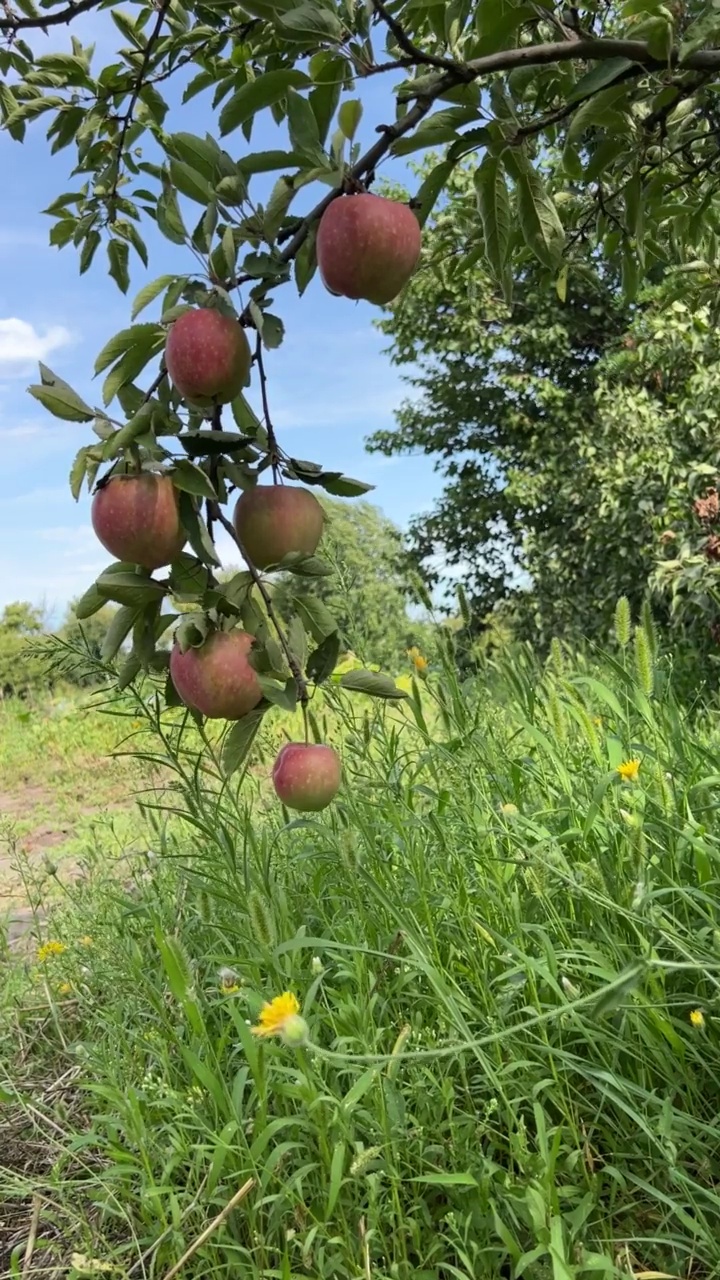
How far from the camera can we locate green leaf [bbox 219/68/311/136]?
2.29 feet

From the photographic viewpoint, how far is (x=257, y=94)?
718mm

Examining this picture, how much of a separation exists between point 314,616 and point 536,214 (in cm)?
53

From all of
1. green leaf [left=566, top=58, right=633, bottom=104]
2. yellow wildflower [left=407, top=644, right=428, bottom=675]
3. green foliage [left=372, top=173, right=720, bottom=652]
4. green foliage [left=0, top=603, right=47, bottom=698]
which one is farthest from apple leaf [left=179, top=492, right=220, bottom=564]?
green foliage [left=0, top=603, right=47, bottom=698]

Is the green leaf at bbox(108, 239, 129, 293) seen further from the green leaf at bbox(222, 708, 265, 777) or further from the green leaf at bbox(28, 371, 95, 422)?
the green leaf at bbox(222, 708, 265, 777)

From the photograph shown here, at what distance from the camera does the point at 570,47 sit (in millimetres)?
799

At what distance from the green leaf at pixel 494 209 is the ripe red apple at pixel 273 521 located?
0.39m

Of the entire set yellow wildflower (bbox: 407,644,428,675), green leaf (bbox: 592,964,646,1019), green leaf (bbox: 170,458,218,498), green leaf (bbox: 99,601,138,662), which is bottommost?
green leaf (bbox: 592,964,646,1019)

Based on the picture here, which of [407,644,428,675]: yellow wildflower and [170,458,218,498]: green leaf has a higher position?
[170,458,218,498]: green leaf

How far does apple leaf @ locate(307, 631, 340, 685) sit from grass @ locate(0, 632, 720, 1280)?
28 cm

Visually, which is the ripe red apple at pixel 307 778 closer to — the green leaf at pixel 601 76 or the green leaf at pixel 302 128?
the green leaf at pixel 302 128

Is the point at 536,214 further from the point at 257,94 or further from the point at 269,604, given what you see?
the point at 269,604

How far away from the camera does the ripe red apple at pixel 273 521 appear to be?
0.71 metres

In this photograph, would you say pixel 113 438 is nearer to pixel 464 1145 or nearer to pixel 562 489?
pixel 464 1145

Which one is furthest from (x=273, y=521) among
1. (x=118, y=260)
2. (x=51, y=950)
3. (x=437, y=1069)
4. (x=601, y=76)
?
(x=51, y=950)
